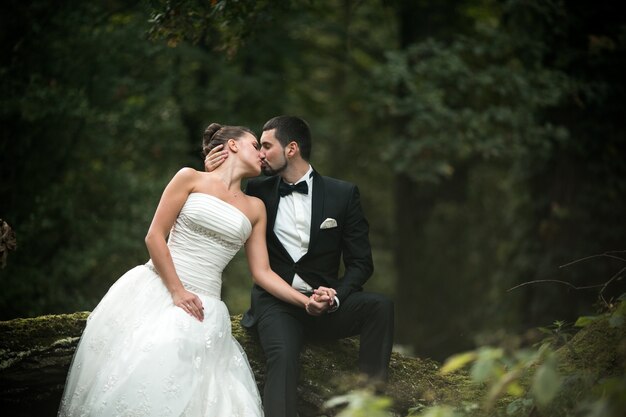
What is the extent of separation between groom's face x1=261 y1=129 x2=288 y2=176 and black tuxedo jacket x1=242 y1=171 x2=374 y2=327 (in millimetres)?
123

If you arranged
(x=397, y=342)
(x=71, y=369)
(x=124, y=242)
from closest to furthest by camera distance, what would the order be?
(x=71, y=369) < (x=124, y=242) < (x=397, y=342)

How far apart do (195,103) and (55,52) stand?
2.45m

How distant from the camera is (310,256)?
199 inches

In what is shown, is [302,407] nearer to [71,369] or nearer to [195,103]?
[71,369]

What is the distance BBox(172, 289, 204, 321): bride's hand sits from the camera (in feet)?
14.8

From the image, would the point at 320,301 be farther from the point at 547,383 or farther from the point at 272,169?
the point at 547,383

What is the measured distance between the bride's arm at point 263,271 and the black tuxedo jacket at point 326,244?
0.38ft

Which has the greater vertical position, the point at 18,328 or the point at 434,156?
the point at 18,328

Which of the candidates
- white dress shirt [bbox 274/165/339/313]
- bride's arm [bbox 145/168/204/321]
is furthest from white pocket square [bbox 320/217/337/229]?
bride's arm [bbox 145/168/204/321]

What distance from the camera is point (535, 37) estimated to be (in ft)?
33.8

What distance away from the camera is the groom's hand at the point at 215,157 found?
16.4 ft

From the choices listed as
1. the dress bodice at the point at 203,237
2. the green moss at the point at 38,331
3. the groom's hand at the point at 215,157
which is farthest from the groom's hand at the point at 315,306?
the green moss at the point at 38,331

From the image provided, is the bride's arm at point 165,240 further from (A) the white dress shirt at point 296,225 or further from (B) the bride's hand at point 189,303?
(A) the white dress shirt at point 296,225

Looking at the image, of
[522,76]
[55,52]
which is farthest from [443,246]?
[55,52]
